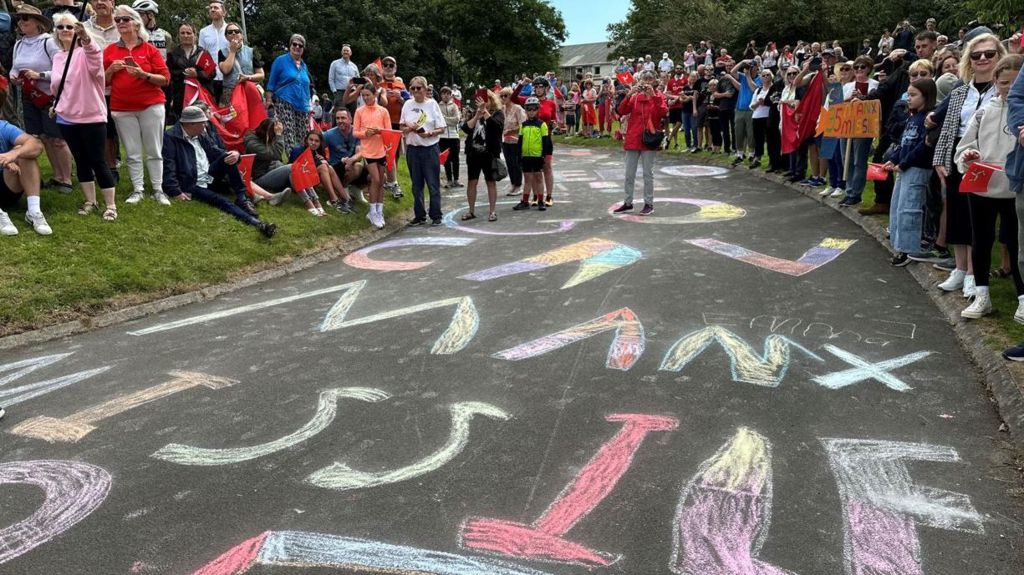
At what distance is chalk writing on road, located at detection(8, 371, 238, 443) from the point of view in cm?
404

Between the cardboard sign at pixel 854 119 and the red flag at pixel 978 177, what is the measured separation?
14.4ft

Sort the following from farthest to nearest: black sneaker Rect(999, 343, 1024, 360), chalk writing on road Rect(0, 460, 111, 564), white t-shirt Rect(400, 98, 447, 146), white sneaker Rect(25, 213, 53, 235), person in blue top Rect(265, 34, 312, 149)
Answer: person in blue top Rect(265, 34, 312, 149) → white t-shirt Rect(400, 98, 447, 146) → white sneaker Rect(25, 213, 53, 235) → black sneaker Rect(999, 343, 1024, 360) → chalk writing on road Rect(0, 460, 111, 564)

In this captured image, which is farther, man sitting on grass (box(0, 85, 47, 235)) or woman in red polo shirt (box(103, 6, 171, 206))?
woman in red polo shirt (box(103, 6, 171, 206))

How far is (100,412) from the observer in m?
4.33

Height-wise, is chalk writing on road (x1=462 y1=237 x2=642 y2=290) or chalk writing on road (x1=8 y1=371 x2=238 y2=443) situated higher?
chalk writing on road (x1=462 y1=237 x2=642 y2=290)

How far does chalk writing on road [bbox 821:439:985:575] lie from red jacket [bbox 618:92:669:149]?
7073mm

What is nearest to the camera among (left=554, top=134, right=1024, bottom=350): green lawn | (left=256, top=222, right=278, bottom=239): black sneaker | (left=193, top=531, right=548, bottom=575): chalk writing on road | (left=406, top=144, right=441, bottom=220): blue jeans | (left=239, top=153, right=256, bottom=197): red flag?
(left=193, top=531, right=548, bottom=575): chalk writing on road

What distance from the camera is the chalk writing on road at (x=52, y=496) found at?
2988 millimetres

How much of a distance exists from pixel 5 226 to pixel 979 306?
8.81 metres

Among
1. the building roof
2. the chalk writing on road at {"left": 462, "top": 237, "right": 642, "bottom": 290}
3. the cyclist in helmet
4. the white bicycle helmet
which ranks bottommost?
the chalk writing on road at {"left": 462, "top": 237, "right": 642, "bottom": 290}

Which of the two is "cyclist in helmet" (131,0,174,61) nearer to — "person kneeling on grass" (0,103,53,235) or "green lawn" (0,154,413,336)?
"green lawn" (0,154,413,336)

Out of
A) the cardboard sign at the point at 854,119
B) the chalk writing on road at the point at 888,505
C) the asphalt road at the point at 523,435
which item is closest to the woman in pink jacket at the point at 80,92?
the asphalt road at the point at 523,435

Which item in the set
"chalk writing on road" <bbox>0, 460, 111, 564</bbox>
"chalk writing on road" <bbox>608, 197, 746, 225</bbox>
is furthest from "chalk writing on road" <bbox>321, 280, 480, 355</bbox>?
"chalk writing on road" <bbox>608, 197, 746, 225</bbox>

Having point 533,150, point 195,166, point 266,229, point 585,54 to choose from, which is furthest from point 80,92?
point 585,54
